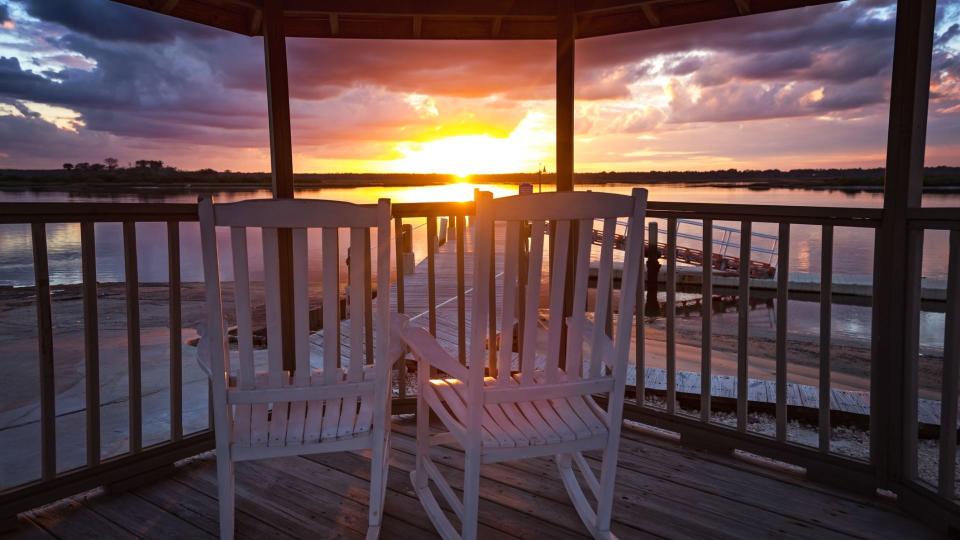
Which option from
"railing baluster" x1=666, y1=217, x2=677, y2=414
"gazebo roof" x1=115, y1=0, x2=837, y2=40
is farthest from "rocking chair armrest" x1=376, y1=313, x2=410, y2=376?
"gazebo roof" x1=115, y1=0, x2=837, y2=40

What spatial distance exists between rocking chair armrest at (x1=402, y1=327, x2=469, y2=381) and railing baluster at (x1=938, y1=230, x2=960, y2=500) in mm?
1589

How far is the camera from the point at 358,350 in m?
1.73

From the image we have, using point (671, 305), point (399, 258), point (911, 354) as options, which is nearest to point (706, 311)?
point (671, 305)

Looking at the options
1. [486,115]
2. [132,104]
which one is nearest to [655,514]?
[486,115]

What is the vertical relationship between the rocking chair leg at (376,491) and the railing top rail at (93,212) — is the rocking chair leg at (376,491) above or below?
below

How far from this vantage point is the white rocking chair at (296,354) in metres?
1.53

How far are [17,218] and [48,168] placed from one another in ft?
20.9

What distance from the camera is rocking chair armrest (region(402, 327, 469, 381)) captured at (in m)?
1.53

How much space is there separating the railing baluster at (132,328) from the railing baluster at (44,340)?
0.25 metres

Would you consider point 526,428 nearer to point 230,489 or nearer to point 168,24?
point 230,489

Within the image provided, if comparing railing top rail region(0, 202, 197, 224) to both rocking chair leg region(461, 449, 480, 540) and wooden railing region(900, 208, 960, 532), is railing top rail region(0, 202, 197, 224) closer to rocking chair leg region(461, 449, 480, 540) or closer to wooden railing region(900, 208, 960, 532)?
rocking chair leg region(461, 449, 480, 540)

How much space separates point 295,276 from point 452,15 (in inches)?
80.1

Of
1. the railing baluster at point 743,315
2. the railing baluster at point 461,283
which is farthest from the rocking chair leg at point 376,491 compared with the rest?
the railing baluster at point 743,315

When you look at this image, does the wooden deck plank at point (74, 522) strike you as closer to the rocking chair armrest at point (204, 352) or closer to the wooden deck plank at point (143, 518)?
the wooden deck plank at point (143, 518)
